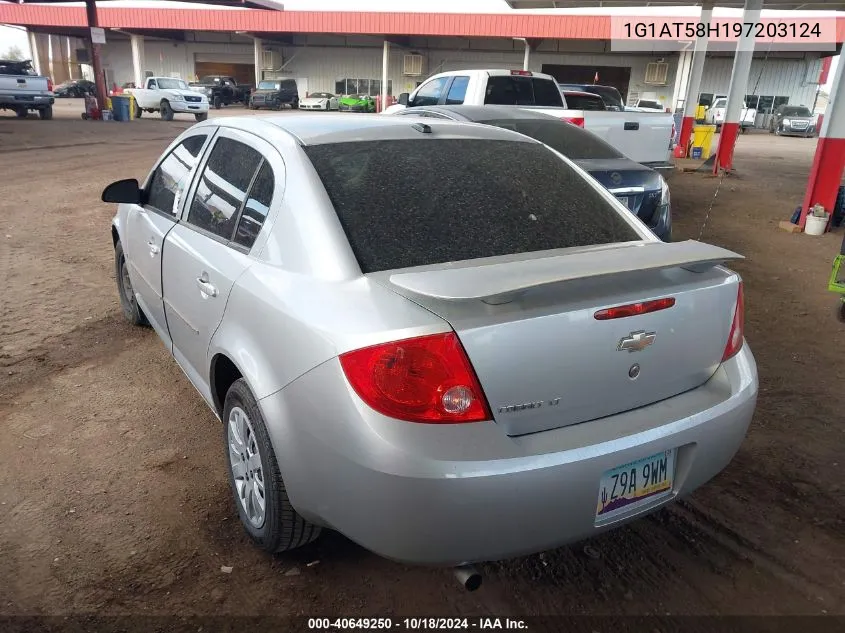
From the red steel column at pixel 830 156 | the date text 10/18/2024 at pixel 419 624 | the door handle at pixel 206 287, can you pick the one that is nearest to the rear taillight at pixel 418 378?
the date text 10/18/2024 at pixel 419 624

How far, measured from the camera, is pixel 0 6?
4238cm

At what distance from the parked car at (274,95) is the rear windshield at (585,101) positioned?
28.4m

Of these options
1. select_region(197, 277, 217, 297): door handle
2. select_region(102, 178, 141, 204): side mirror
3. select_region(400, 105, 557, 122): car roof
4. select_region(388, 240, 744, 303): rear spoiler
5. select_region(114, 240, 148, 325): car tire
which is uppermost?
select_region(400, 105, 557, 122): car roof

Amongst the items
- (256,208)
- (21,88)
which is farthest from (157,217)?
(21,88)

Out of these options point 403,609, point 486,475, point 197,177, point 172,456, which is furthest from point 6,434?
point 486,475

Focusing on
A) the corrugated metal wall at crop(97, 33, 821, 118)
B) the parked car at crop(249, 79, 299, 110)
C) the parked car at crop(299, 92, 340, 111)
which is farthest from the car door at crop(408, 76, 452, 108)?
the corrugated metal wall at crop(97, 33, 821, 118)

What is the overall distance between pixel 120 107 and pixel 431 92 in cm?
1972

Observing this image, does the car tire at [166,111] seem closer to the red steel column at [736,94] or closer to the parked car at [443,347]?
the red steel column at [736,94]

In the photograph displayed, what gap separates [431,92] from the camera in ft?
35.2

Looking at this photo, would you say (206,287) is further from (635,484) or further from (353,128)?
(635,484)

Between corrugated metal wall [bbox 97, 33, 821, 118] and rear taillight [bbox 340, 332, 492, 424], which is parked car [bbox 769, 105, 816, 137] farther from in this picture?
rear taillight [bbox 340, 332, 492, 424]

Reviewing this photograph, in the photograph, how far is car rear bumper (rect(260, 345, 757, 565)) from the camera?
1.79 m

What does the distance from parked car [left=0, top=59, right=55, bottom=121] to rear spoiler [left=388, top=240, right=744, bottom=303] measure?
25176 mm

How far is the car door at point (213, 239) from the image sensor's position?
255 centimetres
